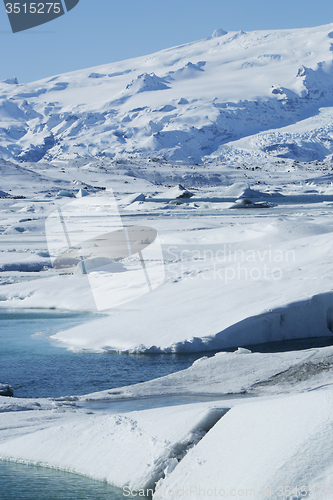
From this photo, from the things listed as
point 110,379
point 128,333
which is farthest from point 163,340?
point 110,379

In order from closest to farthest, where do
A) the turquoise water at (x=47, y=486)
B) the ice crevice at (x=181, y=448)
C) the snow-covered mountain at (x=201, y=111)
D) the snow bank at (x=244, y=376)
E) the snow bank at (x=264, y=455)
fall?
the snow bank at (x=264, y=455) < the ice crevice at (x=181, y=448) < the turquoise water at (x=47, y=486) < the snow bank at (x=244, y=376) < the snow-covered mountain at (x=201, y=111)

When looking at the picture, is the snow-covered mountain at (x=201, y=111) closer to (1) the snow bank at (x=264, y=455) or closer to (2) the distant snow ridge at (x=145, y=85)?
(2) the distant snow ridge at (x=145, y=85)

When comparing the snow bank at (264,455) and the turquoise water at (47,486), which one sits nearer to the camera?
the snow bank at (264,455)

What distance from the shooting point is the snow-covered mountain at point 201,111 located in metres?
119

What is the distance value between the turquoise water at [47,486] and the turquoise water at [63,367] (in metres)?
2.31

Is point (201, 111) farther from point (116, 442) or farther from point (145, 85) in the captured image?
point (116, 442)

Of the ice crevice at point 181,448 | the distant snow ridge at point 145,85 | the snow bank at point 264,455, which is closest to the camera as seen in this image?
the snow bank at point 264,455

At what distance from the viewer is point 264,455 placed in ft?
10.3

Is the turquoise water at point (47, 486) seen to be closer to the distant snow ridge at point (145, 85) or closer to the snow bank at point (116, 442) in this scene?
the snow bank at point (116, 442)

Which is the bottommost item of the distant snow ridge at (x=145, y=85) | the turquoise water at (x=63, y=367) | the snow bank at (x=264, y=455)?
the distant snow ridge at (x=145, y=85)

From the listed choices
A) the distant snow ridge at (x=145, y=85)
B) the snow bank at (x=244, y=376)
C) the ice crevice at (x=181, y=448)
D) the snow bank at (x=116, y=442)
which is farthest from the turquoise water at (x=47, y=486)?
the distant snow ridge at (x=145, y=85)

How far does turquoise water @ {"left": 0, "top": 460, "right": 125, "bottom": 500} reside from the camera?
150 inches

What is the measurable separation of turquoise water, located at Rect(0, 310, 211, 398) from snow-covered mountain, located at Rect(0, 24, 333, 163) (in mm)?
102409

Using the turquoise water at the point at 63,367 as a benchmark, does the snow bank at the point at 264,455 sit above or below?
above
